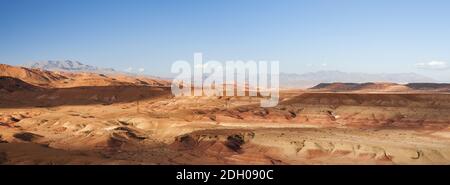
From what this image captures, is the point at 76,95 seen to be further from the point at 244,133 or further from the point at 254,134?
the point at 254,134

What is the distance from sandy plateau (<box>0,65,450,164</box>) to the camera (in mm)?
28984

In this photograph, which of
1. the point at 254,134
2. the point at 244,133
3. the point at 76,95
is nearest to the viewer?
the point at 254,134

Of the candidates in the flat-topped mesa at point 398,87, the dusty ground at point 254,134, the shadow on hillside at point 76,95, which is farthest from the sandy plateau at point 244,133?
the flat-topped mesa at point 398,87

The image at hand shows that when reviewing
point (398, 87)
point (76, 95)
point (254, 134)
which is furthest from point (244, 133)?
point (398, 87)

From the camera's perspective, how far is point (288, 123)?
46.1 meters

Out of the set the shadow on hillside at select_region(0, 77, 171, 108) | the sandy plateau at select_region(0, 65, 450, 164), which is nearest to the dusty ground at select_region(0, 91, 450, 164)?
the sandy plateau at select_region(0, 65, 450, 164)

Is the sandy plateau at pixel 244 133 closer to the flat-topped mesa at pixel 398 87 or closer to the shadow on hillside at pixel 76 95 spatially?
the shadow on hillside at pixel 76 95

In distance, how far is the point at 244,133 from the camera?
120 feet

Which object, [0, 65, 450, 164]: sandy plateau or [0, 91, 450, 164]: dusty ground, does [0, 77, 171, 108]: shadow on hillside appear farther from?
[0, 91, 450, 164]: dusty ground

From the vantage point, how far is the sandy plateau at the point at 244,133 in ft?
95.1

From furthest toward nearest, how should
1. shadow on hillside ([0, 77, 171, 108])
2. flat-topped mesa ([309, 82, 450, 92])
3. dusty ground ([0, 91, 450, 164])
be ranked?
flat-topped mesa ([309, 82, 450, 92])
shadow on hillside ([0, 77, 171, 108])
dusty ground ([0, 91, 450, 164])

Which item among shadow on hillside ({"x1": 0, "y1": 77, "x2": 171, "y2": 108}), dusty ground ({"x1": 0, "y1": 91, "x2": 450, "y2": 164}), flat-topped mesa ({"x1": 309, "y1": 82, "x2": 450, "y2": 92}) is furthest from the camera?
flat-topped mesa ({"x1": 309, "y1": 82, "x2": 450, "y2": 92})
